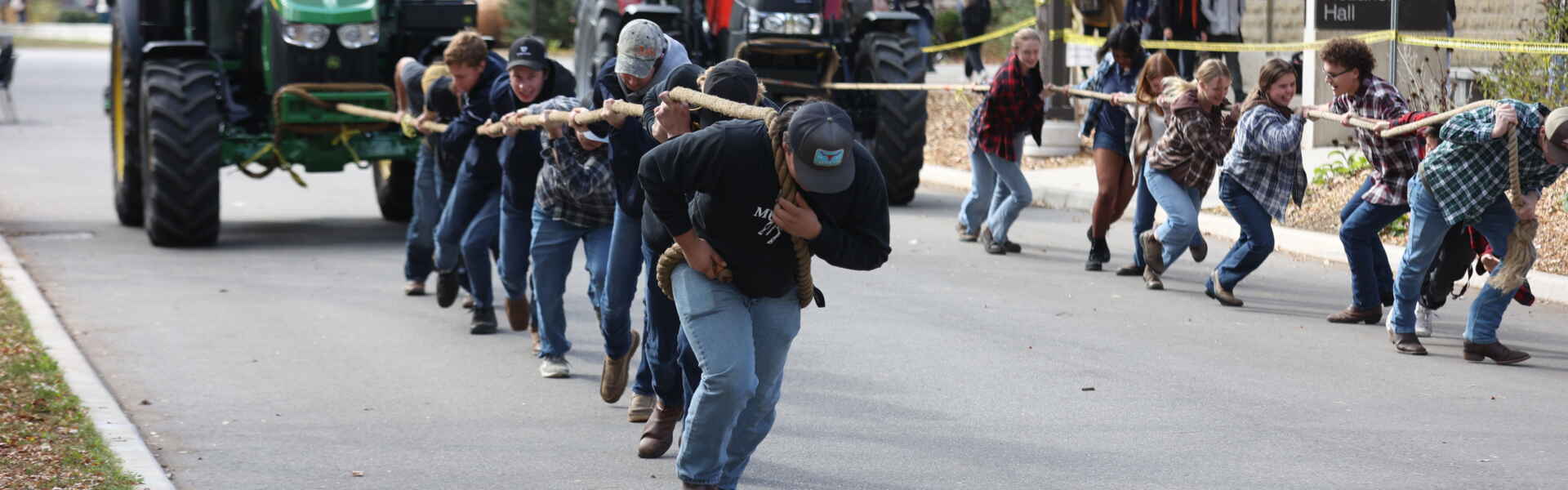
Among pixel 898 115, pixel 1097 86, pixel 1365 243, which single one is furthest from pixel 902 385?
pixel 898 115

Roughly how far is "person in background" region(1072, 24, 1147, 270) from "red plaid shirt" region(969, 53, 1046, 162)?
75 centimetres

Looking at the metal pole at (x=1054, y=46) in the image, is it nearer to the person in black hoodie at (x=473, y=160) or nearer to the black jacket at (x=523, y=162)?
the person in black hoodie at (x=473, y=160)

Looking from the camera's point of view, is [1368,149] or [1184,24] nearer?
[1368,149]

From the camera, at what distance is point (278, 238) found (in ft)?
45.9

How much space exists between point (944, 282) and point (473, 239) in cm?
333

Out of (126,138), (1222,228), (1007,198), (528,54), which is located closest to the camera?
(528,54)

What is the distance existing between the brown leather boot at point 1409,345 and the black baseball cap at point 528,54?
4.14 m

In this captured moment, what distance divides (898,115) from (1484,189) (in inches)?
288

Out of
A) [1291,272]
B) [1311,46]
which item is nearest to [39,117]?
[1311,46]

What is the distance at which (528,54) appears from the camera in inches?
331

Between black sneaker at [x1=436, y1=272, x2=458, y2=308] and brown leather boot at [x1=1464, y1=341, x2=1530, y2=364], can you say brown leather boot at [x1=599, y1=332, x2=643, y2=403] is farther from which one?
brown leather boot at [x1=1464, y1=341, x2=1530, y2=364]

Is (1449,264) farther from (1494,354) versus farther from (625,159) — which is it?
(625,159)

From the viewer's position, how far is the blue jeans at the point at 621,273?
736cm

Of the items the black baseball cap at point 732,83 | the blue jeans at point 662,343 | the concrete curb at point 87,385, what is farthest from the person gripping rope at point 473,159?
the black baseball cap at point 732,83
